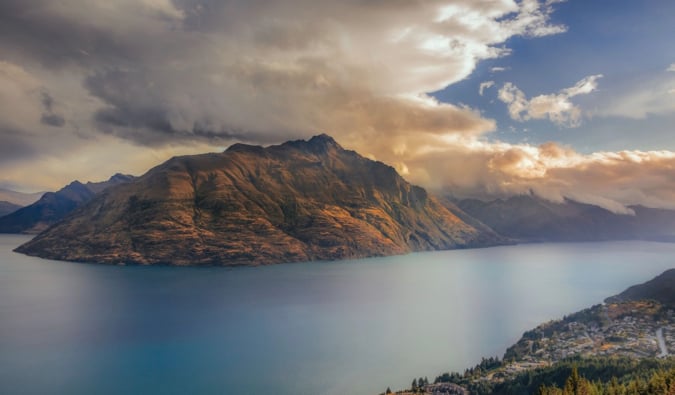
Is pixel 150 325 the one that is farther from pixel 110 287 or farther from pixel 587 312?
pixel 587 312

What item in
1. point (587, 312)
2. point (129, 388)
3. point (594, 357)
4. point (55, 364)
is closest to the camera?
point (129, 388)

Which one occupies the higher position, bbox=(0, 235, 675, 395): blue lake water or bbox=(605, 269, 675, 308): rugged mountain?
bbox=(605, 269, 675, 308): rugged mountain

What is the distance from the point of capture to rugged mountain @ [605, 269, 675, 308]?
157625 millimetres

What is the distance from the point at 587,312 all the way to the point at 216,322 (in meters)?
130

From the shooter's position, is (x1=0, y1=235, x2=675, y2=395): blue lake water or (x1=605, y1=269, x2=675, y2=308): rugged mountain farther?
(x1=605, y1=269, x2=675, y2=308): rugged mountain

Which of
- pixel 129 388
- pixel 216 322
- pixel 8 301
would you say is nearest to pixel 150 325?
pixel 216 322

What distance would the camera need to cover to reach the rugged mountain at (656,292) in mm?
157625

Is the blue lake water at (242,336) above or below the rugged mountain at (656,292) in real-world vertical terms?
below

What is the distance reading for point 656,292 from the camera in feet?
542

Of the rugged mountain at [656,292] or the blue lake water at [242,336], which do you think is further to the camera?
the rugged mountain at [656,292]

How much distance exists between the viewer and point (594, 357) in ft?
318

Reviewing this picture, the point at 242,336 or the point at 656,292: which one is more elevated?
the point at 656,292

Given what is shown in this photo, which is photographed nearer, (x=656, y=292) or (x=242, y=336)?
(x=242, y=336)

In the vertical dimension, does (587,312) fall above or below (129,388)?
above
